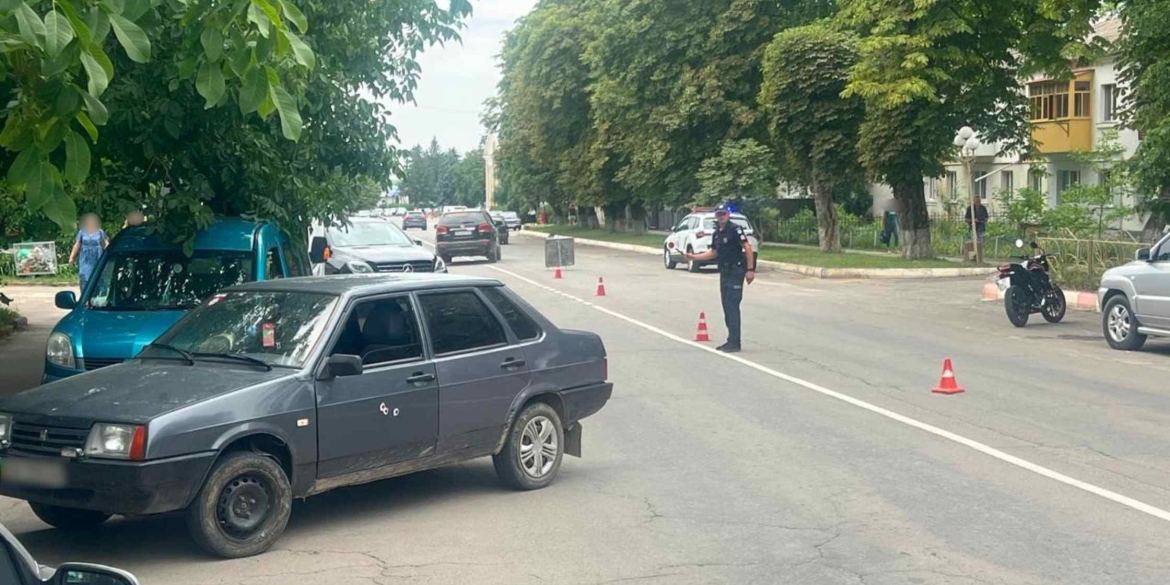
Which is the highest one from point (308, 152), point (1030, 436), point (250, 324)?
point (308, 152)

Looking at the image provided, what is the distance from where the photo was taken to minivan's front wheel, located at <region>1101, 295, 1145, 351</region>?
58.5 ft

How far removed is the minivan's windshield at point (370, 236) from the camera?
25828 millimetres

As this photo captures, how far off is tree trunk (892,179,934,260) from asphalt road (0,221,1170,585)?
2210 centimetres

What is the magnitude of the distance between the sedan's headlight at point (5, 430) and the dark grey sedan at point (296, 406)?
0.01 metres

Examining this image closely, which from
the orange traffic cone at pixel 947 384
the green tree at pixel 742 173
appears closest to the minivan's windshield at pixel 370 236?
the orange traffic cone at pixel 947 384

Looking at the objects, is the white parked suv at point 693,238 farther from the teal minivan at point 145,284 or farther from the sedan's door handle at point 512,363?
the sedan's door handle at point 512,363

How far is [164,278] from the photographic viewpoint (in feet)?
39.0

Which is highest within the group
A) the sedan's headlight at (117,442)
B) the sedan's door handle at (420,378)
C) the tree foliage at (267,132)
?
the tree foliage at (267,132)

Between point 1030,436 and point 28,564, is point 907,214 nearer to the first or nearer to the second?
point 1030,436

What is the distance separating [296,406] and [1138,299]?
13.7m

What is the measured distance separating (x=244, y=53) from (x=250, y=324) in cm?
225

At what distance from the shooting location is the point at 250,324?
26.6 feet

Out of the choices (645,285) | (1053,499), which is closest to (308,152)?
(1053,499)

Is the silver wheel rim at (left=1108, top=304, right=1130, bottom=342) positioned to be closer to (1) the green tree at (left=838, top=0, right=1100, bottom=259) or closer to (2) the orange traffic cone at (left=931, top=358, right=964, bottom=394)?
(2) the orange traffic cone at (left=931, top=358, right=964, bottom=394)
